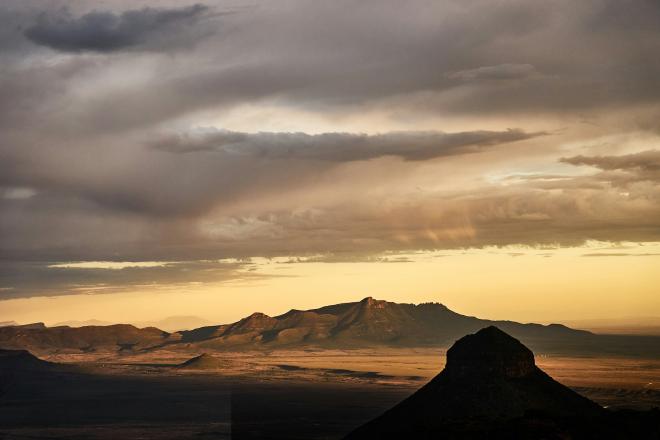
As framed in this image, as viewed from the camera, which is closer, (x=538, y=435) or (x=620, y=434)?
(x=538, y=435)

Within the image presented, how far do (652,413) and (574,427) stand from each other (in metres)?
18.0

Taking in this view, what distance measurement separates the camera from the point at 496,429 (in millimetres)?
187250

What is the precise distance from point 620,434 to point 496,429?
91.2 ft

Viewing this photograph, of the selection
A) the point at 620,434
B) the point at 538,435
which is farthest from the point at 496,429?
the point at 620,434

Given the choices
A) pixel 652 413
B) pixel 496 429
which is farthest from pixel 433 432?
pixel 652 413

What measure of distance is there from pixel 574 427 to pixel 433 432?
98.5 ft

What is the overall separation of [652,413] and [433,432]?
157 ft

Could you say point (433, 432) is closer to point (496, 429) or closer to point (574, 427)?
point (496, 429)

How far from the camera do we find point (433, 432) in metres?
195

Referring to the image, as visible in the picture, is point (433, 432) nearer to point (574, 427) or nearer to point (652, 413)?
point (574, 427)

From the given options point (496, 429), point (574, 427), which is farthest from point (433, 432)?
point (574, 427)

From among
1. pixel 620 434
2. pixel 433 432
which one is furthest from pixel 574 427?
pixel 433 432

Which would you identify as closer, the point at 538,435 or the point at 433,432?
the point at 538,435

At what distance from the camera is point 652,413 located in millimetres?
199250
